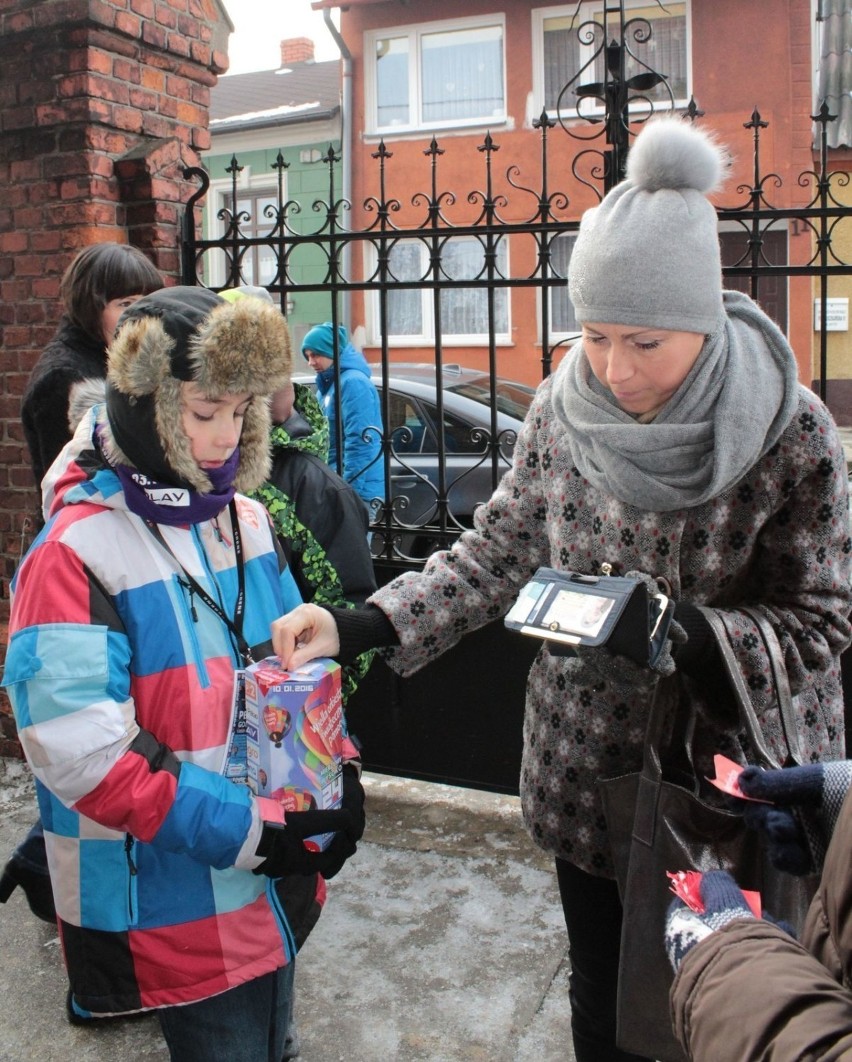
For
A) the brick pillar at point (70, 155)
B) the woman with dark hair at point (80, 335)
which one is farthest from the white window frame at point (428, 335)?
the woman with dark hair at point (80, 335)

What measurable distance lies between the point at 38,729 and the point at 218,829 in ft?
1.02

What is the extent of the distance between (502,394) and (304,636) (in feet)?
15.5

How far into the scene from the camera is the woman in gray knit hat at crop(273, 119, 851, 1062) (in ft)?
5.83

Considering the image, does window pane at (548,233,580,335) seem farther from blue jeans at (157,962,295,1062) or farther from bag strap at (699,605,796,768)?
blue jeans at (157,962,295,1062)

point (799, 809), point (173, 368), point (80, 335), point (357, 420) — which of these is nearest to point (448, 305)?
point (357, 420)

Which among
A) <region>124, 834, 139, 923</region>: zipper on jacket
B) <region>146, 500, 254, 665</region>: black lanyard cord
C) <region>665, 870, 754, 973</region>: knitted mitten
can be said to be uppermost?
<region>146, 500, 254, 665</region>: black lanyard cord

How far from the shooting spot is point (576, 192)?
15.3m

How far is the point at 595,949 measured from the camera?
6.74 ft

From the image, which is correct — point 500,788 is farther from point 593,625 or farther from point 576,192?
point 576,192

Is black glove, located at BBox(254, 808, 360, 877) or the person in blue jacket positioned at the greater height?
the person in blue jacket

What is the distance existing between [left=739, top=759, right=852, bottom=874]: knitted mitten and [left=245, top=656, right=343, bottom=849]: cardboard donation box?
67 cm

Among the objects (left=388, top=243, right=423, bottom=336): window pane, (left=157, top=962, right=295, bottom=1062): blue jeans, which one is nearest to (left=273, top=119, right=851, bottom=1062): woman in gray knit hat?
(left=157, top=962, right=295, bottom=1062): blue jeans

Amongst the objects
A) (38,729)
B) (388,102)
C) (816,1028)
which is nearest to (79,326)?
(38,729)

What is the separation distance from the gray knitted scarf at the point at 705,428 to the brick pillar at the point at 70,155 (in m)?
2.66
